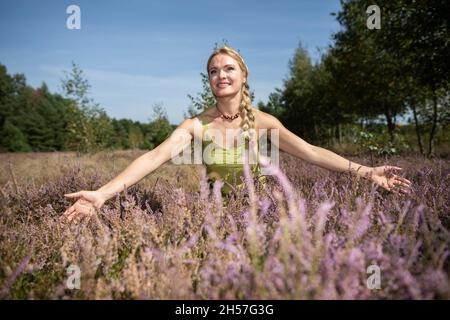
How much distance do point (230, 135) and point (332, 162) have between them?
3.24ft

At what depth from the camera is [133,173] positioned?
2.47 metres

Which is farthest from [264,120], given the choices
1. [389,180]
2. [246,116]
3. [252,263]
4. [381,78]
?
[381,78]

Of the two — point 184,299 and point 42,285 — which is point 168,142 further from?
point 184,299

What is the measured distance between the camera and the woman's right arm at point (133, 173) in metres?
2.19

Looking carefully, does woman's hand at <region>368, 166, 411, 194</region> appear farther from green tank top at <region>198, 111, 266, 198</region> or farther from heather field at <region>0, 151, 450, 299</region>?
green tank top at <region>198, 111, 266, 198</region>

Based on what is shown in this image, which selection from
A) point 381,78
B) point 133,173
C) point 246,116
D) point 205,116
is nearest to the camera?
point 133,173

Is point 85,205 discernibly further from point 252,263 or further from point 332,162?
point 332,162

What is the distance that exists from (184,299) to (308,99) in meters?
29.4

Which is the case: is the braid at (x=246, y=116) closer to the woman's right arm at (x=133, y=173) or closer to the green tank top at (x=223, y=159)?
the green tank top at (x=223, y=159)

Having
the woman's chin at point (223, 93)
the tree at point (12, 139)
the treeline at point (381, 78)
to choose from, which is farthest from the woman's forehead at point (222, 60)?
the tree at point (12, 139)

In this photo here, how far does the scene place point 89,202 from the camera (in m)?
2.23

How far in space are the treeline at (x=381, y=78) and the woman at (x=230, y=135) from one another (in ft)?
11.8

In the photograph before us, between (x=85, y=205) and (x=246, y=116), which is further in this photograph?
(x=246, y=116)
